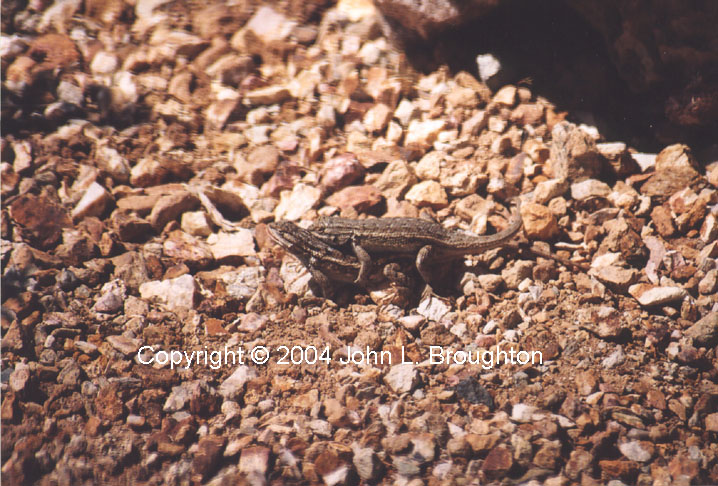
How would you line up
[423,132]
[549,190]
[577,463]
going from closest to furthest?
[577,463] < [549,190] < [423,132]

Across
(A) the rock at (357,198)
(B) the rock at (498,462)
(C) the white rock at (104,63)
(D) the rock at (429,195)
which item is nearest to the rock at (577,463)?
(B) the rock at (498,462)

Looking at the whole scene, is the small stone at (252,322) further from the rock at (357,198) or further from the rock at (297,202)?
the rock at (357,198)

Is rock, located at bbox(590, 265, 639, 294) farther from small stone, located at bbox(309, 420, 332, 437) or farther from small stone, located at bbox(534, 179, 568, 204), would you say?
small stone, located at bbox(309, 420, 332, 437)

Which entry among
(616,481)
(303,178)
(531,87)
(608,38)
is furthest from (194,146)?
(616,481)

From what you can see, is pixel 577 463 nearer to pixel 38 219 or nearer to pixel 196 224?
pixel 196 224

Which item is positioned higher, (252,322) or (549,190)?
(549,190)

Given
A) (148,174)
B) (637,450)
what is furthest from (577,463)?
(148,174)

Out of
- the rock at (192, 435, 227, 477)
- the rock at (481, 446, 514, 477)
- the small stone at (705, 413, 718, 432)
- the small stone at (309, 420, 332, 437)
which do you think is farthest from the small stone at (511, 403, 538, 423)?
the rock at (192, 435, 227, 477)
